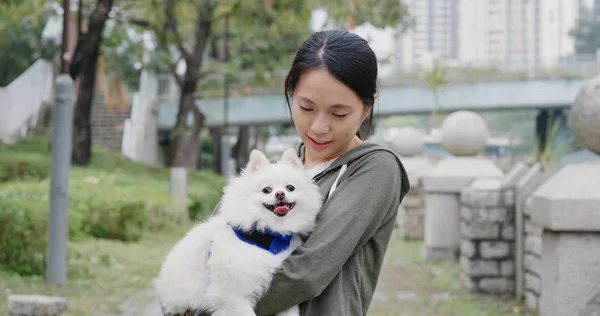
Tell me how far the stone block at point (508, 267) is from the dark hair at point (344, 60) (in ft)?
22.1

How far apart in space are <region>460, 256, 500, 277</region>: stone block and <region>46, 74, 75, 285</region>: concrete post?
4.35m

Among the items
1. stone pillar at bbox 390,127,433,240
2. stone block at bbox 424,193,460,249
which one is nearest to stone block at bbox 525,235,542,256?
stone block at bbox 424,193,460,249

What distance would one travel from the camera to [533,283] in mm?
8211

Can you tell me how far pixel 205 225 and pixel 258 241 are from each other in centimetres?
24

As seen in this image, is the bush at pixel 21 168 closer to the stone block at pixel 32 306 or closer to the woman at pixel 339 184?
the stone block at pixel 32 306

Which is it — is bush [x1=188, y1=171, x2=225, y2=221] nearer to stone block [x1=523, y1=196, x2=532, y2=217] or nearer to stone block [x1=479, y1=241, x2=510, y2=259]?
stone block [x1=479, y1=241, x2=510, y2=259]

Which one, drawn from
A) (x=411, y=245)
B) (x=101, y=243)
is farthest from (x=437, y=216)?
(x=101, y=243)

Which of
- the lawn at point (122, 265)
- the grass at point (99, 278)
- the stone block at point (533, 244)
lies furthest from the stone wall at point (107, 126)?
the stone block at point (533, 244)

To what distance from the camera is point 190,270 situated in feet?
8.61

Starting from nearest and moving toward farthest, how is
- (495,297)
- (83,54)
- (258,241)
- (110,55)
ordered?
(258,241) → (495,297) → (83,54) → (110,55)

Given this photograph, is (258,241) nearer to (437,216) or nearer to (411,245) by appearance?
(437,216)

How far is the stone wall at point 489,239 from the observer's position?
29.5 feet

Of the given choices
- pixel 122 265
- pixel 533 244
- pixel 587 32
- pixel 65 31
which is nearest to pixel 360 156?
pixel 533 244

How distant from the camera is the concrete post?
9.22m
